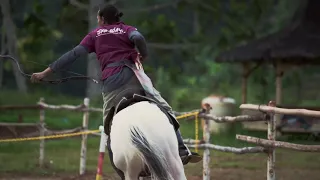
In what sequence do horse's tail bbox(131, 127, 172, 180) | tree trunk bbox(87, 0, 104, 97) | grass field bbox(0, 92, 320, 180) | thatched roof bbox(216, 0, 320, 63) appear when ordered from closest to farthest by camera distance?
horse's tail bbox(131, 127, 172, 180) → grass field bbox(0, 92, 320, 180) → thatched roof bbox(216, 0, 320, 63) → tree trunk bbox(87, 0, 104, 97)

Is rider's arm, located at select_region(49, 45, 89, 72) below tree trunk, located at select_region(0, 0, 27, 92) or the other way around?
below

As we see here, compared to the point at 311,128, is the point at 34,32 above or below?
→ above

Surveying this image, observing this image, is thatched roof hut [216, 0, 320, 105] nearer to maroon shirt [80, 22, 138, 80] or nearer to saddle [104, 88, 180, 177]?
maroon shirt [80, 22, 138, 80]

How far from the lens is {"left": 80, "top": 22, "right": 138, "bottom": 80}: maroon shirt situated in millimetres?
5340

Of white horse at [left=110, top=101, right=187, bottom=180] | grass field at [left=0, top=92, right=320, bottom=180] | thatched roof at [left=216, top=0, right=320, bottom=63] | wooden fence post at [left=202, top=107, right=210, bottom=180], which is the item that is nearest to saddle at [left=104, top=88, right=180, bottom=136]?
white horse at [left=110, top=101, right=187, bottom=180]

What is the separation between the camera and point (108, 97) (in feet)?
17.4

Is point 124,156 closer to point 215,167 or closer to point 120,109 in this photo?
point 120,109

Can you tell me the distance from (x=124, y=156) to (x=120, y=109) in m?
0.41

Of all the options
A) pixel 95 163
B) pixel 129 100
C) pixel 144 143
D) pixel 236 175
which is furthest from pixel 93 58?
pixel 144 143

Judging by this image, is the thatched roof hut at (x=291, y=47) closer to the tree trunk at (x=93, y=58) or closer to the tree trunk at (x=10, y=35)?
the tree trunk at (x=93, y=58)

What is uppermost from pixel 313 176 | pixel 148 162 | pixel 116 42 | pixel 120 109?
pixel 116 42

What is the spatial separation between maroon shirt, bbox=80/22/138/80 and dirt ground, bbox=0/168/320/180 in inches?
173

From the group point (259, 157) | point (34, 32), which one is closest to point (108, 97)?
point (259, 157)

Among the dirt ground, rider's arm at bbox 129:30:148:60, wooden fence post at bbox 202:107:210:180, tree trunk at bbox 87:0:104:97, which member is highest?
tree trunk at bbox 87:0:104:97
